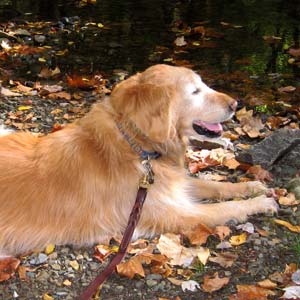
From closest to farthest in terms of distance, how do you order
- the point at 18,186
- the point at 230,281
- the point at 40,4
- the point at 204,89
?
the point at 230,281 → the point at 18,186 → the point at 204,89 → the point at 40,4

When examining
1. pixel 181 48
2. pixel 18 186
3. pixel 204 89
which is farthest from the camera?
pixel 181 48

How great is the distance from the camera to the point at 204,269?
12.7ft

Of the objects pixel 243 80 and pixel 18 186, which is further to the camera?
pixel 243 80

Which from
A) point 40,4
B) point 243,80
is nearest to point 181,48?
point 243,80

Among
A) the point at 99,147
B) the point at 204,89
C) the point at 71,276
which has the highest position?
the point at 204,89

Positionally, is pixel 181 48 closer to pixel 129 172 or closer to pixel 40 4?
pixel 40 4

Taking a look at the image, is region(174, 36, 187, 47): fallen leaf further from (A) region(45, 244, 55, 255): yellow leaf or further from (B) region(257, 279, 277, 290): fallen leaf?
(B) region(257, 279, 277, 290): fallen leaf

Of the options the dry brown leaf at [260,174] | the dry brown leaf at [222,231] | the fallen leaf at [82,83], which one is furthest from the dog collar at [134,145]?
the fallen leaf at [82,83]

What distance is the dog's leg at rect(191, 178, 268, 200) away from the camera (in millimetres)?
4852

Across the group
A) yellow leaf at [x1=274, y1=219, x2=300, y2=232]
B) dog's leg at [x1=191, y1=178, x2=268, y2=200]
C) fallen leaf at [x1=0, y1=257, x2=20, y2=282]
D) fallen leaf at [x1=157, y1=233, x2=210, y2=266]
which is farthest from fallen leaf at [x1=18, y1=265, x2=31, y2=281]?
yellow leaf at [x1=274, y1=219, x2=300, y2=232]

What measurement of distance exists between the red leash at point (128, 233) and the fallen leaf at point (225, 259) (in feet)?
1.97

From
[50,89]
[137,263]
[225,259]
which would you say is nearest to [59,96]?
[50,89]

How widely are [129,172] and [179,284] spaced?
884 mm

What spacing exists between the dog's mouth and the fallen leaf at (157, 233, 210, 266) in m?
0.79
